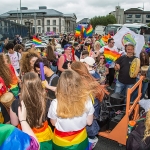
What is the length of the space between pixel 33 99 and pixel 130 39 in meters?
4.19

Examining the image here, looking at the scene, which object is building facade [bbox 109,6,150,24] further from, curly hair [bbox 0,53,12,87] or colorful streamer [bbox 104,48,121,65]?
curly hair [bbox 0,53,12,87]

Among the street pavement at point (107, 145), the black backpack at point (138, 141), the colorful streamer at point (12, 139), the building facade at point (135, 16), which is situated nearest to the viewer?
the colorful streamer at point (12, 139)

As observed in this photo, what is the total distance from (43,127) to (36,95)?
1.39 ft

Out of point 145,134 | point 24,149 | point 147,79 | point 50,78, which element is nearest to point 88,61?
point 50,78

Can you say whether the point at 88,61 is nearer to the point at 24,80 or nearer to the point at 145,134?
the point at 24,80

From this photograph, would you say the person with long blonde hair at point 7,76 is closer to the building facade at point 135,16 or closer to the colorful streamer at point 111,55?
the colorful streamer at point 111,55

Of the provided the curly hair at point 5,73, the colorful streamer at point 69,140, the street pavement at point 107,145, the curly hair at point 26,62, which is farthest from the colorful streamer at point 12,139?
the curly hair at point 26,62

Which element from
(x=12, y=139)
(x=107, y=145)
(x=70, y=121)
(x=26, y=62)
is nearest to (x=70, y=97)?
(x=70, y=121)

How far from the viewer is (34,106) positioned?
2.11 metres

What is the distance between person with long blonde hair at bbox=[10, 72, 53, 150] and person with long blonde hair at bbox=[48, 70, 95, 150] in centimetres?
12

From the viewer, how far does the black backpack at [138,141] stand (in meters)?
1.73

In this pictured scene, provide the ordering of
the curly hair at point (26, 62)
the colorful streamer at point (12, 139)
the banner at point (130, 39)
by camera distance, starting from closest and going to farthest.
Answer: the colorful streamer at point (12, 139) → the curly hair at point (26, 62) → the banner at point (130, 39)

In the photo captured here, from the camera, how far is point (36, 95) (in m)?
2.13

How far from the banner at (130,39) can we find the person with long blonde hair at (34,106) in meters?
3.79
